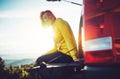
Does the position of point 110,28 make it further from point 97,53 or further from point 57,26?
point 57,26

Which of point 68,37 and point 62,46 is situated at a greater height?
point 68,37

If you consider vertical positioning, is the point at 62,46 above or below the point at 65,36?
below

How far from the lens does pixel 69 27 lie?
16.1 ft

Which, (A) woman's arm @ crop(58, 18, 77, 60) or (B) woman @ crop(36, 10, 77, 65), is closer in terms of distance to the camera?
(B) woman @ crop(36, 10, 77, 65)

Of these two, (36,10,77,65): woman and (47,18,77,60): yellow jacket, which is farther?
(47,18,77,60): yellow jacket

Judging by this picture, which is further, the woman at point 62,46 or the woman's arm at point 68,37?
the woman's arm at point 68,37

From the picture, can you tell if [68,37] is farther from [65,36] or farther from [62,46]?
[62,46]

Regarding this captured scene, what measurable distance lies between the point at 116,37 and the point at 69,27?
227 cm

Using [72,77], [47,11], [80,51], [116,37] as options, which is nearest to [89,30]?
[116,37]

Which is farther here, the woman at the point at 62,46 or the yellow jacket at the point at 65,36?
the yellow jacket at the point at 65,36

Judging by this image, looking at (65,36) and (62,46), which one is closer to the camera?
(65,36)

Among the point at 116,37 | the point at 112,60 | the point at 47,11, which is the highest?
the point at 47,11

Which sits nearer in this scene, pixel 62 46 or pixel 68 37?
pixel 68 37

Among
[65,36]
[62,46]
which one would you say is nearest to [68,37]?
[65,36]
